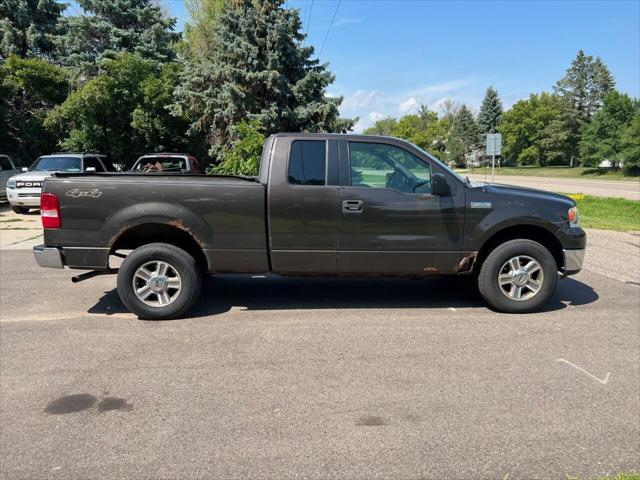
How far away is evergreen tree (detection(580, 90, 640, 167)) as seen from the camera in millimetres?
57750

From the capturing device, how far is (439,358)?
434 centimetres

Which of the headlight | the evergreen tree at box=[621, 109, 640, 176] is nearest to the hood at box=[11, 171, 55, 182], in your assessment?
the headlight

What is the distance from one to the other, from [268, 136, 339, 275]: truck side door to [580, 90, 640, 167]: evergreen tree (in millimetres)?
62293

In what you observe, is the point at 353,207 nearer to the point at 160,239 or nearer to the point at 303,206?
the point at 303,206

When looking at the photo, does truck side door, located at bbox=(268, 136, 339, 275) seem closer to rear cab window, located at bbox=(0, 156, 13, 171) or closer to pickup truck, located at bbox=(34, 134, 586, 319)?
pickup truck, located at bbox=(34, 134, 586, 319)

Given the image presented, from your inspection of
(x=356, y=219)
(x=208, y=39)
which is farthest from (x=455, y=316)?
(x=208, y=39)

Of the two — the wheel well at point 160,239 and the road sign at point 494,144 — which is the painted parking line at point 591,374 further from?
the road sign at point 494,144

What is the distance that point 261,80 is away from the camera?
22.0 m

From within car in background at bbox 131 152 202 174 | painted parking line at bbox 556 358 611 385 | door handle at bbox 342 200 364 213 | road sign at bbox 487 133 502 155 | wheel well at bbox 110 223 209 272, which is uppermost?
road sign at bbox 487 133 502 155

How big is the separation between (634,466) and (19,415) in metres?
3.95

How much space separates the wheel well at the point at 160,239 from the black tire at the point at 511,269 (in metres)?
3.20

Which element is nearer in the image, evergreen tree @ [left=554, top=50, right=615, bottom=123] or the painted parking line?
the painted parking line

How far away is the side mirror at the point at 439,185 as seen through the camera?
5.25 m

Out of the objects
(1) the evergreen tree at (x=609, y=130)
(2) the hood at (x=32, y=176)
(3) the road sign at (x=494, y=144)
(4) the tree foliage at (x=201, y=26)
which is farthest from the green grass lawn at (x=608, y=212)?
(1) the evergreen tree at (x=609, y=130)
